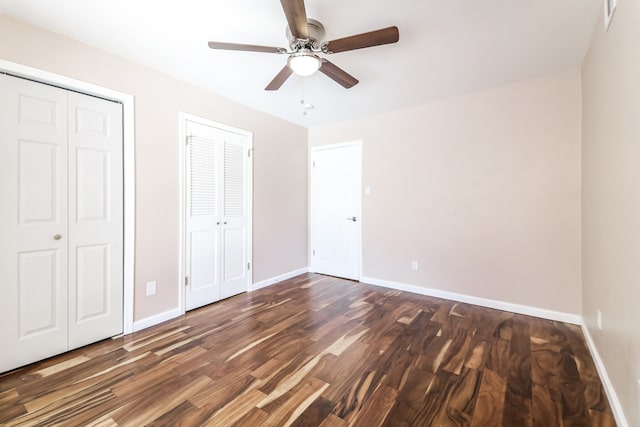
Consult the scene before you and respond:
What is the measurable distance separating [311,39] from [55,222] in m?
2.38

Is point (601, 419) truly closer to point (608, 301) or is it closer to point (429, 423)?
point (608, 301)

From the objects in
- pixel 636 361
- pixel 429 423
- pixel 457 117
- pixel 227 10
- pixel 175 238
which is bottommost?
pixel 429 423

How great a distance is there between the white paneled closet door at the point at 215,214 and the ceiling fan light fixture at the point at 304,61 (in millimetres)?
1615

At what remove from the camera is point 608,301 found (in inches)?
66.5

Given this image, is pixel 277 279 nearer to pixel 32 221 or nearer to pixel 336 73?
pixel 32 221

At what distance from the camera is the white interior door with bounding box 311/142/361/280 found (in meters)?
4.12

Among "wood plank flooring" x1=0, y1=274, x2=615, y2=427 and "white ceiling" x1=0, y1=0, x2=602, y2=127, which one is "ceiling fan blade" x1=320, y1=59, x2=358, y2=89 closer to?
"white ceiling" x1=0, y1=0, x2=602, y2=127

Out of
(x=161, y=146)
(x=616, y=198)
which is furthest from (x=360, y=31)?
(x=161, y=146)

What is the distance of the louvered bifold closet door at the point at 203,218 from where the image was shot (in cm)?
297

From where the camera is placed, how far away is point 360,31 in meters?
2.01

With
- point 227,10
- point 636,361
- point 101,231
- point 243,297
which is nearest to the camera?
point 636,361

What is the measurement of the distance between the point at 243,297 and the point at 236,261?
47 centimetres

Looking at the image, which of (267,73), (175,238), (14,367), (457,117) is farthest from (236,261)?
(457,117)

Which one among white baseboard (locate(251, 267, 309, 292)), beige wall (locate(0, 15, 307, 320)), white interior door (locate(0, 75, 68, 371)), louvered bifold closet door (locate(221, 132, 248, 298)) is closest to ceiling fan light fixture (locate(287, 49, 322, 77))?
beige wall (locate(0, 15, 307, 320))
